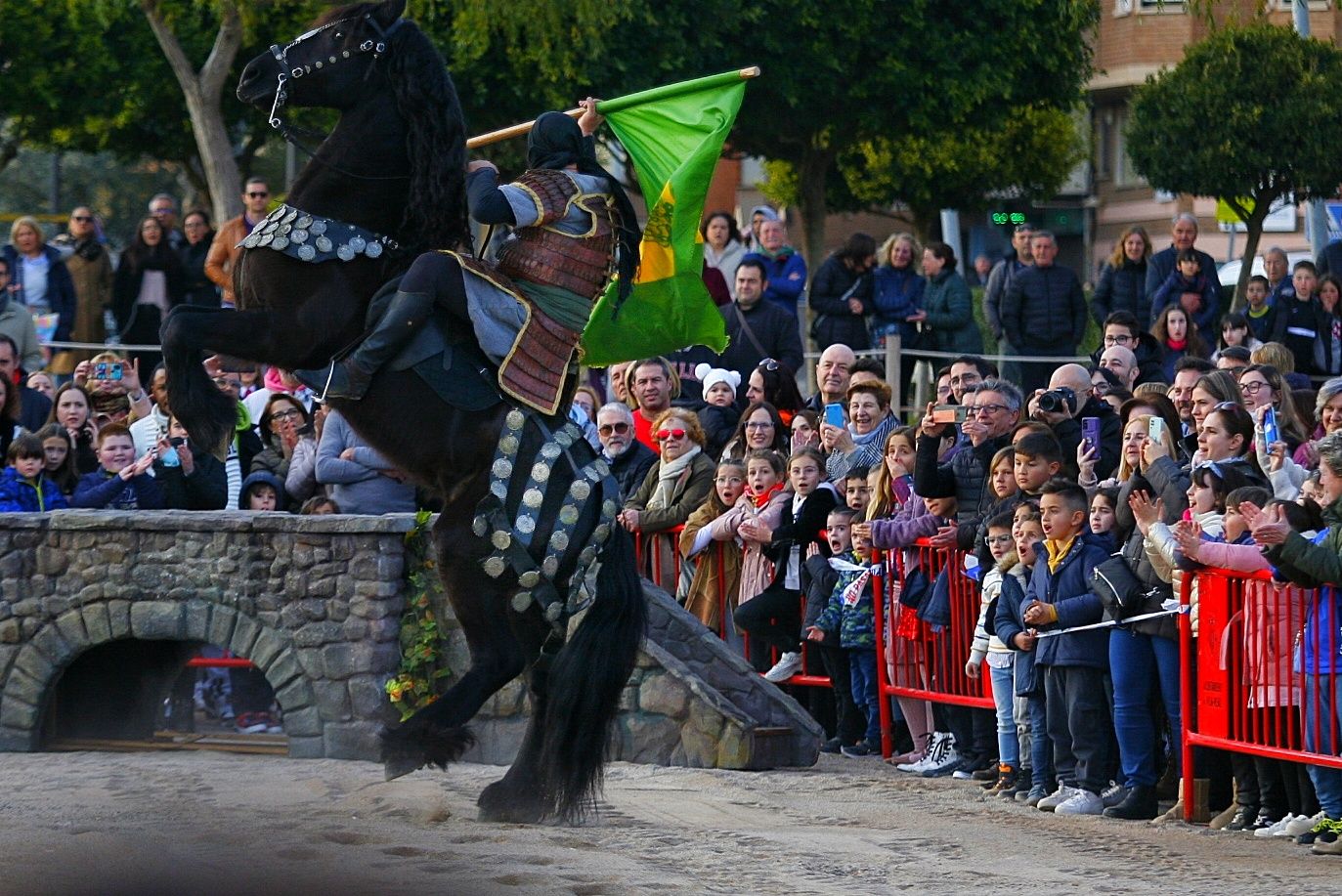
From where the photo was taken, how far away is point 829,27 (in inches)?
971

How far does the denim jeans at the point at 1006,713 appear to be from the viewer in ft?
29.1

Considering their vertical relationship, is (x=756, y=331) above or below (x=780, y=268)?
below

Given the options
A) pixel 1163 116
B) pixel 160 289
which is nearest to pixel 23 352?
pixel 160 289

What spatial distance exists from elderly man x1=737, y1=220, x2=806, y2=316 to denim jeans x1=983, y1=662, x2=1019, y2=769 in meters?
5.40

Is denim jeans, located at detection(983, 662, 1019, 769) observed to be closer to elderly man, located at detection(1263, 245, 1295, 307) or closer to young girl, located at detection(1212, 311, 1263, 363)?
young girl, located at detection(1212, 311, 1263, 363)

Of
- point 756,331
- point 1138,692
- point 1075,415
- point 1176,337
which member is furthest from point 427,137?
point 1176,337

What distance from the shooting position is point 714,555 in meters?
10.7

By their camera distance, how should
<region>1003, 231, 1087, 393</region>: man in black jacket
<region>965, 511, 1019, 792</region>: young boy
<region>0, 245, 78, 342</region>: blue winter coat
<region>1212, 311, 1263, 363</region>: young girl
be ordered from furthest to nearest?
<region>0, 245, 78, 342</region>: blue winter coat → <region>1003, 231, 1087, 393</region>: man in black jacket → <region>1212, 311, 1263, 363</region>: young girl → <region>965, 511, 1019, 792</region>: young boy

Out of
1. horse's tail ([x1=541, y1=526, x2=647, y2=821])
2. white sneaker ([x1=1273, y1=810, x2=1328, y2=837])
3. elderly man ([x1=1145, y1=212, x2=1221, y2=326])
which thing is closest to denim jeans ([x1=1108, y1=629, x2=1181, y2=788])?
white sneaker ([x1=1273, y1=810, x2=1328, y2=837])

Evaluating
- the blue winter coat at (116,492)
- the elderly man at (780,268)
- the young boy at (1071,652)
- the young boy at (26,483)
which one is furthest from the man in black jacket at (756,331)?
the young boy at (1071,652)

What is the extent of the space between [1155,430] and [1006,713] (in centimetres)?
136

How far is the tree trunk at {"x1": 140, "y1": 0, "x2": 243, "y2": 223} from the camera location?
58.7ft

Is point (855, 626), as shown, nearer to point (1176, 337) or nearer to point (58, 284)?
point (1176, 337)

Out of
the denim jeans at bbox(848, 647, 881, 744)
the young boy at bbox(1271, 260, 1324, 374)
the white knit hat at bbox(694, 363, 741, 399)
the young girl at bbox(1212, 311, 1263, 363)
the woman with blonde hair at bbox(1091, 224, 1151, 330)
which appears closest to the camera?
the denim jeans at bbox(848, 647, 881, 744)
